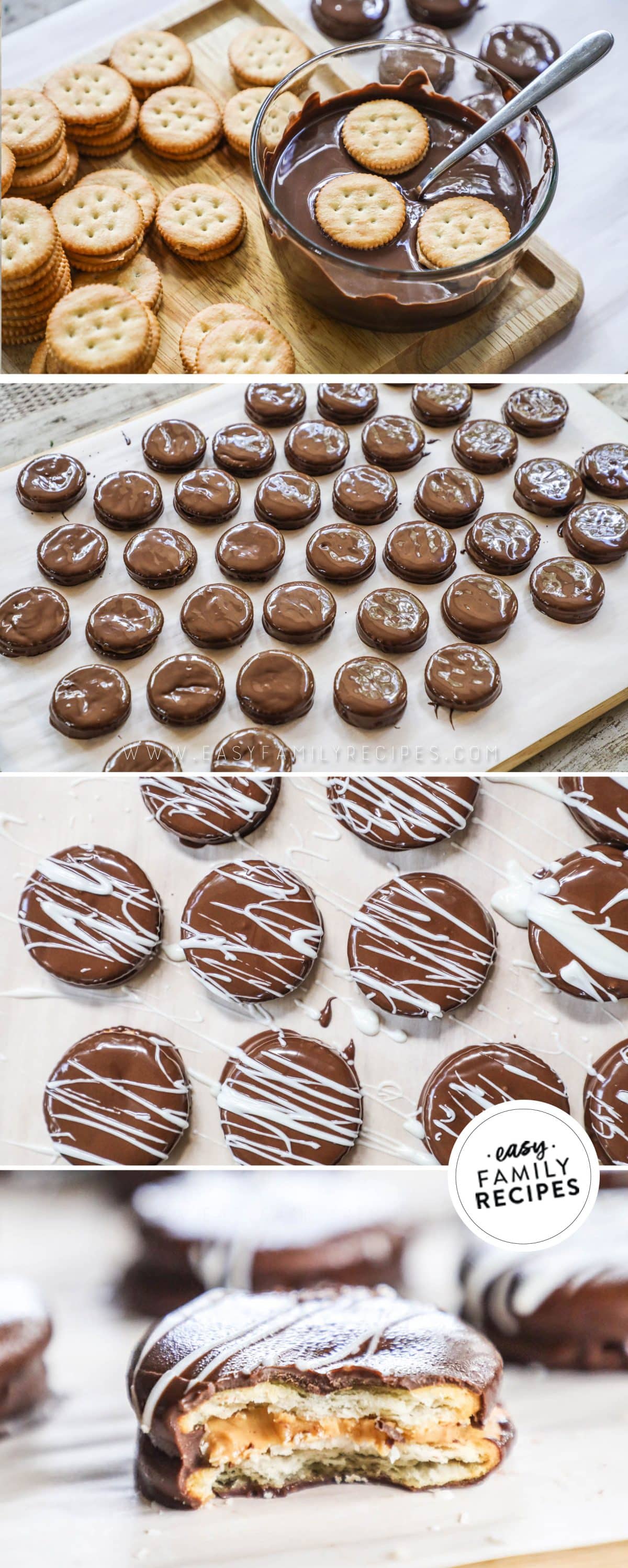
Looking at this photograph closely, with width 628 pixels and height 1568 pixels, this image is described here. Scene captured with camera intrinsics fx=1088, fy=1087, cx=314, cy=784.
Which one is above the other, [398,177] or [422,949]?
[398,177]

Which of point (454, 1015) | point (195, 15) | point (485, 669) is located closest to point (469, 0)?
point (195, 15)

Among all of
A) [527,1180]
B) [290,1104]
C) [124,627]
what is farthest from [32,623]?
[527,1180]

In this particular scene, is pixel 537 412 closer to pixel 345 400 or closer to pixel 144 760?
pixel 345 400

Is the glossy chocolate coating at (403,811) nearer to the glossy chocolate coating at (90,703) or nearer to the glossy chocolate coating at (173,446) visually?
the glossy chocolate coating at (90,703)

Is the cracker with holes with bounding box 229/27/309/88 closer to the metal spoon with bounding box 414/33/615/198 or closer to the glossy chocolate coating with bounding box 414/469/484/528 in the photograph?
the metal spoon with bounding box 414/33/615/198

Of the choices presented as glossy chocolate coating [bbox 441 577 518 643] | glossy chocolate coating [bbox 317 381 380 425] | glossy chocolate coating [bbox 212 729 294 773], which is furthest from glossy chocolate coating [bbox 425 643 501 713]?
glossy chocolate coating [bbox 317 381 380 425]

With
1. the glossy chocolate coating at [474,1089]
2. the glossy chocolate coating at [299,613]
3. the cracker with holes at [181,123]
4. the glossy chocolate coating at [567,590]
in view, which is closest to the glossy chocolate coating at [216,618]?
the glossy chocolate coating at [299,613]
